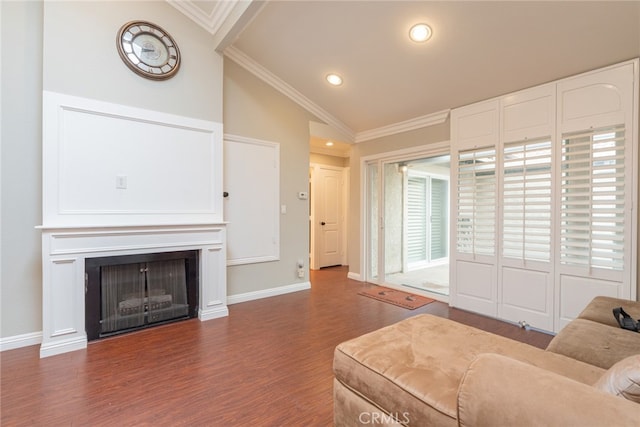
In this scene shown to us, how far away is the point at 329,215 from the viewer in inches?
244

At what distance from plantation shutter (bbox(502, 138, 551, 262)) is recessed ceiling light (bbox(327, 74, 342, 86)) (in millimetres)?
2082

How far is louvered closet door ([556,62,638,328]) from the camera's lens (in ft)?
7.82

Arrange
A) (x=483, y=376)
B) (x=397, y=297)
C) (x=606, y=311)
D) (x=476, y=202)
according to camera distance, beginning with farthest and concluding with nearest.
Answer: (x=397, y=297)
(x=476, y=202)
(x=606, y=311)
(x=483, y=376)

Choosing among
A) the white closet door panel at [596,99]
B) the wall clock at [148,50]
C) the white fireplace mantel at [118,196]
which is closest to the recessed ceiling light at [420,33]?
the white closet door panel at [596,99]

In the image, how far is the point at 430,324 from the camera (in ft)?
5.60

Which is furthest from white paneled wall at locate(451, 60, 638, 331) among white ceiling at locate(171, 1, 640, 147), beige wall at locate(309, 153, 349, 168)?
beige wall at locate(309, 153, 349, 168)

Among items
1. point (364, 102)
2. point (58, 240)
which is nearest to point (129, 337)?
point (58, 240)

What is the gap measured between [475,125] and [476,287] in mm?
1860

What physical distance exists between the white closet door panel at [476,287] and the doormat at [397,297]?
47cm

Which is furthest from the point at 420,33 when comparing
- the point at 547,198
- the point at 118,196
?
the point at 118,196

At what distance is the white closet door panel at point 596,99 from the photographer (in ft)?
7.82

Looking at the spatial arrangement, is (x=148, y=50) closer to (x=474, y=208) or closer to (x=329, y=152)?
(x=329, y=152)

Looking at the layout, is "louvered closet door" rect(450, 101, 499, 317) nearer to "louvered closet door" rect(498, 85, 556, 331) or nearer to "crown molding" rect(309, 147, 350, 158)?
"louvered closet door" rect(498, 85, 556, 331)

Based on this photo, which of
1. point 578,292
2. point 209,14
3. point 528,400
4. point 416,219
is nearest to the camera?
point 528,400
